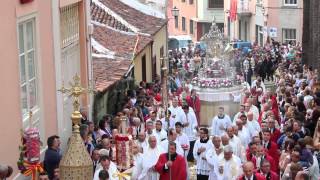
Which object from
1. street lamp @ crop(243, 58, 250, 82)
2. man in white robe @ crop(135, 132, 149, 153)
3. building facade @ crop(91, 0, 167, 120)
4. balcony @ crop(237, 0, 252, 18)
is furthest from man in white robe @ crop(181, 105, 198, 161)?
balcony @ crop(237, 0, 252, 18)

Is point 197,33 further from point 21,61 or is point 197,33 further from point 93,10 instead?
point 21,61

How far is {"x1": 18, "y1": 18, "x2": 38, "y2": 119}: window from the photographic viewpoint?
13.5m

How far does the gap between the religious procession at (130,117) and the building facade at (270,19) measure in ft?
80.0

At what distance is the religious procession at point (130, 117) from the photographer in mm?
12852

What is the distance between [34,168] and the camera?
12.4 metres

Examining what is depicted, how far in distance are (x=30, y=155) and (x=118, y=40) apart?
15.5 meters

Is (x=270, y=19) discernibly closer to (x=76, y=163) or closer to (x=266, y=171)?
(x=266, y=171)

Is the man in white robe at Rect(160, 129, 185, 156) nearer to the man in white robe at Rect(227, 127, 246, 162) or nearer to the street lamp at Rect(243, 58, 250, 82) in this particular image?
the man in white robe at Rect(227, 127, 246, 162)

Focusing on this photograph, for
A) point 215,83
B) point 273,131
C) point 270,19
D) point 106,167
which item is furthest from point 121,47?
point 270,19

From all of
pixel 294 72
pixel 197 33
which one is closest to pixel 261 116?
pixel 294 72

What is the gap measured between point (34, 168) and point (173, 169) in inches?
121

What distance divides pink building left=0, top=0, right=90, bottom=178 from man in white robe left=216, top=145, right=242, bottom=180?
10.0ft

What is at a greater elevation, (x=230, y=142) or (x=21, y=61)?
(x=21, y=61)

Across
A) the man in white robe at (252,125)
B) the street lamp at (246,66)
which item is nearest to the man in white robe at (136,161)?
the man in white robe at (252,125)
